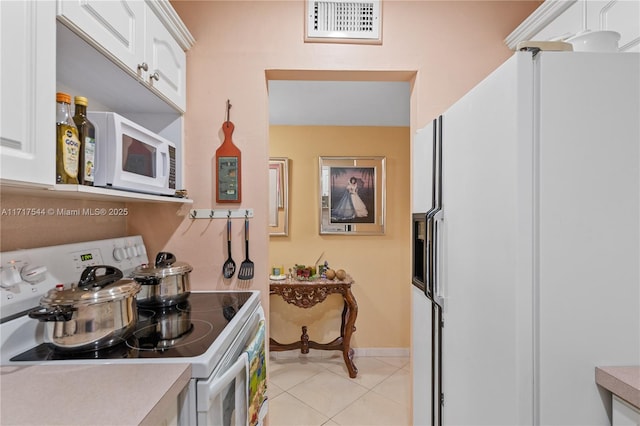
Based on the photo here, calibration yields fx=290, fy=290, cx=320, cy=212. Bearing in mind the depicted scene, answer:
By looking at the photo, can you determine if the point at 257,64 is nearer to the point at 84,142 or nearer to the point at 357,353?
the point at 84,142

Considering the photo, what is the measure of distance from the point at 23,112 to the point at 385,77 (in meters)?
1.55

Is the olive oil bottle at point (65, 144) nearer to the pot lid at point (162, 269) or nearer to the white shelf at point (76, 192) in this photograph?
the white shelf at point (76, 192)

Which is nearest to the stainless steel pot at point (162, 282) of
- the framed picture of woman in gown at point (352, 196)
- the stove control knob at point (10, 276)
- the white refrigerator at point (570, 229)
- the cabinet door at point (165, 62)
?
the stove control knob at point (10, 276)

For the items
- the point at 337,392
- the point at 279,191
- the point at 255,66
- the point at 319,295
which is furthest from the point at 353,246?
the point at 255,66

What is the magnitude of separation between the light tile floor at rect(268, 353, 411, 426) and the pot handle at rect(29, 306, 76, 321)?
1.73 m

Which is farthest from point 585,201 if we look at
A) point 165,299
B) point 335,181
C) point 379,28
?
point 335,181

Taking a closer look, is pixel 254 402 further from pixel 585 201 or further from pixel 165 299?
pixel 585 201

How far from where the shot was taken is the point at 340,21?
1.59 metres

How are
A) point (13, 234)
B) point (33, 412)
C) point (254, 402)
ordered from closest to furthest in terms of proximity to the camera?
point (33, 412)
point (13, 234)
point (254, 402)

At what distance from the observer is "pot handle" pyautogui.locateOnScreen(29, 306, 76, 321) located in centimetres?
79

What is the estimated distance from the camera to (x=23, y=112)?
27.4 inches

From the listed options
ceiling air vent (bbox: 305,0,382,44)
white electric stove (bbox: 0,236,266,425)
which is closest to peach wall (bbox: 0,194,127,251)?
white electric stove (bbox: 0,236,266,425)

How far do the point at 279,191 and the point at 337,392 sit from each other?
1868mm

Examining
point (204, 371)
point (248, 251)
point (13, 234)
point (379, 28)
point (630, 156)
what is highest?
point (379, 28)
